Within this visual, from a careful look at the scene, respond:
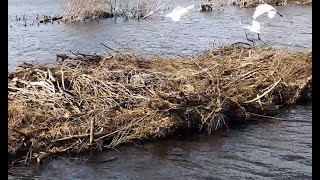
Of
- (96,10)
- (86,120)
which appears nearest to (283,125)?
(86,120)

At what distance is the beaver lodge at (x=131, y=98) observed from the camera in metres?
9.23

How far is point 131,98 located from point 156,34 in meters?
16.6

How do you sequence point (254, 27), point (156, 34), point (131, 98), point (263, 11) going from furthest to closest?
point (263, 11) → point (254, 27) → point (156, 34) → point (131, 98)

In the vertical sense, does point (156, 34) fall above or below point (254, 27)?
below

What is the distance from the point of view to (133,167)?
852 cm

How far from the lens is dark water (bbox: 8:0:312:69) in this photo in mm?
21766

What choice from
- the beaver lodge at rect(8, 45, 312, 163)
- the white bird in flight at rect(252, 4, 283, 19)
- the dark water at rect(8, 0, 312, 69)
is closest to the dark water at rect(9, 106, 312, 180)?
the beaver lodge at rect(8, 45, 312, 163)

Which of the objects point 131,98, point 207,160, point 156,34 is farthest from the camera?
point 156,34

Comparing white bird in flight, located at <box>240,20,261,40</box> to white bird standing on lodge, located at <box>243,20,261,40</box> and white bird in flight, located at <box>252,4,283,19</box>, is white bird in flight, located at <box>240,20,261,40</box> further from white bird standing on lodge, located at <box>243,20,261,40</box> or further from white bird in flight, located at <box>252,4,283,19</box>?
white bird in flight, located at <box>252,4,283,19</box>

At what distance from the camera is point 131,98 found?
34.4 ft

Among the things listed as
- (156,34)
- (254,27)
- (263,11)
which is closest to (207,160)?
(156,34)

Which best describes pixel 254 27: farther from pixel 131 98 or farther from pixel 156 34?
pixel 131 98

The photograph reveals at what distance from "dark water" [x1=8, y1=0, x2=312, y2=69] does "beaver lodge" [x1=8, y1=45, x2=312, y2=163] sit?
6694 millimetres

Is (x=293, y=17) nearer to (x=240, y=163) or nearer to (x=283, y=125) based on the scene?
(x=283, y=125)
